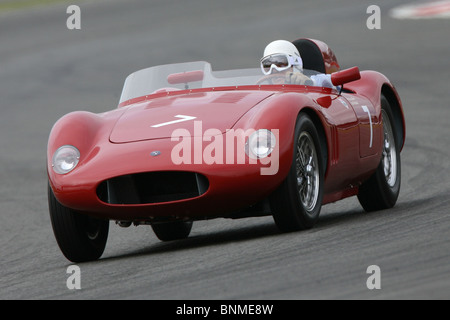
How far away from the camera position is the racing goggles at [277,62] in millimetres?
8383

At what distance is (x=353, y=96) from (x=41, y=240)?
108 inches

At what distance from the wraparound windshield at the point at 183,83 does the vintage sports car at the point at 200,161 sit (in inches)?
9.5

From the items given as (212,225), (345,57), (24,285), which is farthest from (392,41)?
(24,285)

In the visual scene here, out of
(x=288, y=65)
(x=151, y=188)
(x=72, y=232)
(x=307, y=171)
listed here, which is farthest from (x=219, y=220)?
(x=151, y=188)

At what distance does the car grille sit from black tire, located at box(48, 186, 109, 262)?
1.12 ft

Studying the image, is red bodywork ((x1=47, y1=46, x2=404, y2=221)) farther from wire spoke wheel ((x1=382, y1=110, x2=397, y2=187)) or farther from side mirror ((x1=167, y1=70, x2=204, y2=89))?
wire spoke wheel ((x1=382, y1=110, x2=397, y2=187))

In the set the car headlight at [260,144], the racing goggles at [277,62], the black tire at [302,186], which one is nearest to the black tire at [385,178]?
the racing goggles at [277,62]

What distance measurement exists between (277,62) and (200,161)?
2.03m

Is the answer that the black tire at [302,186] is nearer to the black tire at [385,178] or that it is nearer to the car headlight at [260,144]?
the car headlight at [260,144]

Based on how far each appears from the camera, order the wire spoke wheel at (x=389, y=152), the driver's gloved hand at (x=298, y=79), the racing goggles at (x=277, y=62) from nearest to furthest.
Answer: the driver's gloved hand at (x=298, y=79) → the racing goggles at (x=277, y=62) → the wire spoke wheel at (x=389, y=152)

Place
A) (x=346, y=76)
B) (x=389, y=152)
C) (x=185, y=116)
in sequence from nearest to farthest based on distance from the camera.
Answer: (x=185, y=116) < (x=346, y=76) < (x=389, y=152)

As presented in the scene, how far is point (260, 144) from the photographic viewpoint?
670 cm

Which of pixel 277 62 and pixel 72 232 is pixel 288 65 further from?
pixel 72 232

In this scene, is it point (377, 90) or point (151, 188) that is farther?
point (377, 90)
